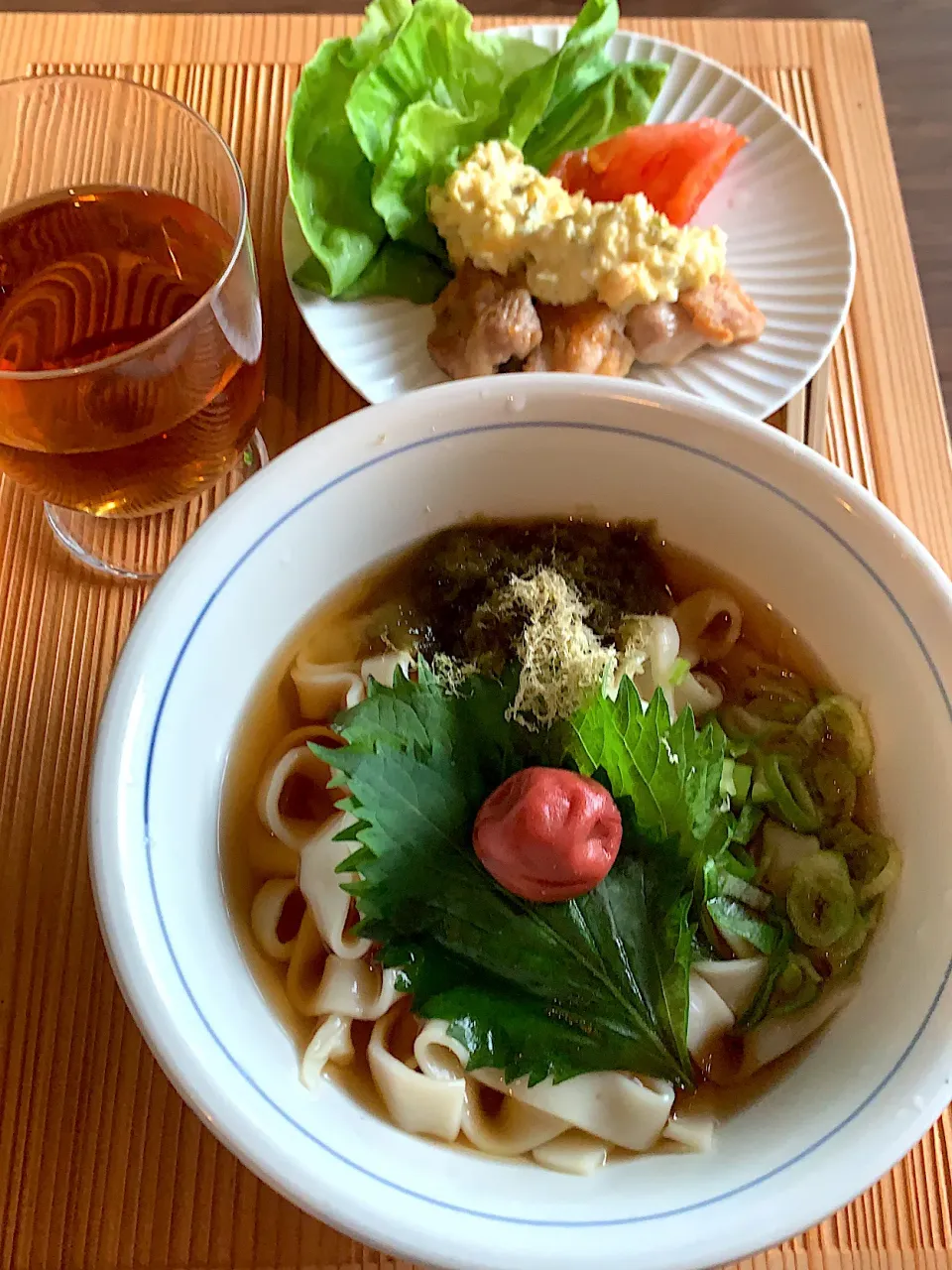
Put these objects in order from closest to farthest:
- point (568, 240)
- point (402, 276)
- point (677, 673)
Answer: point (677, 673)
point (568, 240)
point (402, 276)

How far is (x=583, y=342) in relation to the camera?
1.35m

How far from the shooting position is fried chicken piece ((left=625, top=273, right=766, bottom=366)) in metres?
1.38

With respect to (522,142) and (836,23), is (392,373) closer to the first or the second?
(522,142)

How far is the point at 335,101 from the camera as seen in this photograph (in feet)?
4.76

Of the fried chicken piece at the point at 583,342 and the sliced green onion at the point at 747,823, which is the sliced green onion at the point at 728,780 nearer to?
the sliced green onion at the point at 747,823

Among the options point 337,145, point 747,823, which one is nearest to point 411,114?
point 337,145

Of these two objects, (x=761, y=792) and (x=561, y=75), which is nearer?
(x=761, y=792)

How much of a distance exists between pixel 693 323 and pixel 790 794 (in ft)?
2.30

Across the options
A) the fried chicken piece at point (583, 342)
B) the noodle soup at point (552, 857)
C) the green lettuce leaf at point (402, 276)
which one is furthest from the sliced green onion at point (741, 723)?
the green lettuce leaf at point (402, 276)

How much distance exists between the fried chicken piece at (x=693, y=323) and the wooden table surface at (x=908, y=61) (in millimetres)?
435

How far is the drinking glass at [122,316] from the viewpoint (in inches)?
39.1

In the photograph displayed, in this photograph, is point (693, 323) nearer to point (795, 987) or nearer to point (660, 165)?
point (660, 165)

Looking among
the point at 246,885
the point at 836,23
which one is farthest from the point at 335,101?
the point at 246,885

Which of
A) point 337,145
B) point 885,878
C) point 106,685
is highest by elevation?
point 337,145
